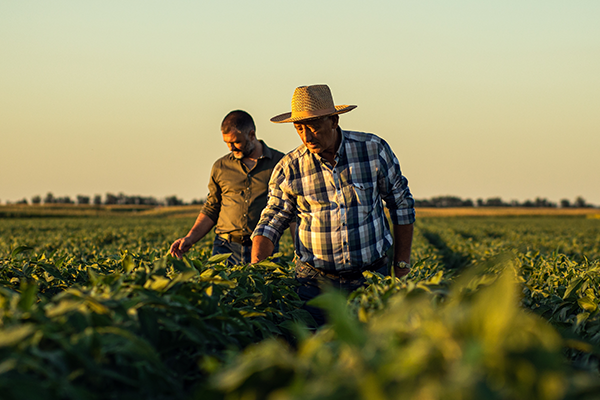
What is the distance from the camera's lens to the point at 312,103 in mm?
3580

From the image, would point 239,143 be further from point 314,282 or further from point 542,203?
point 542,203

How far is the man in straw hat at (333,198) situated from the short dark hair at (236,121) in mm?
1405

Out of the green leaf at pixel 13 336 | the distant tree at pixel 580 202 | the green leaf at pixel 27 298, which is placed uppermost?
the green leaf at pixel 27 298

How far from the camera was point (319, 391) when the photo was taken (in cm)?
91

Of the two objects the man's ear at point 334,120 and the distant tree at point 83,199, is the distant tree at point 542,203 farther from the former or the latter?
the man's ear at point 334,120

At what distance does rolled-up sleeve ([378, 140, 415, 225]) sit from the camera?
3.80 m

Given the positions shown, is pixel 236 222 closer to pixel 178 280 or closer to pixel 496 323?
pixel 178 280

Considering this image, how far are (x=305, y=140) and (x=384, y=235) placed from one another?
1.00 m

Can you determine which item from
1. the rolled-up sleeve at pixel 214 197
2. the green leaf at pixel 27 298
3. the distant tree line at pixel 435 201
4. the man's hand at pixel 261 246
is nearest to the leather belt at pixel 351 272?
the man's hand at pixel 261 246

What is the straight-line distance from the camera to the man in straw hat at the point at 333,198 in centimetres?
364

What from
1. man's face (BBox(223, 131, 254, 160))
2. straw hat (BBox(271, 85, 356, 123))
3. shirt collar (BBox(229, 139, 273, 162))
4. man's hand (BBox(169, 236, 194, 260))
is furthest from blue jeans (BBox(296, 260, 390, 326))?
shirt collar (BBox(229, 139, 273, 162))

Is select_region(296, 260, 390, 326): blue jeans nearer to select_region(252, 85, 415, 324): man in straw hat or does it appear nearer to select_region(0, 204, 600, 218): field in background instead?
select_region(252, 85, 415, 324): man in straw hat

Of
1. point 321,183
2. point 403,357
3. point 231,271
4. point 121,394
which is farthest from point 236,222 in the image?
point 403,357

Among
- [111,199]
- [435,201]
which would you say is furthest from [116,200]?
[435,201]
